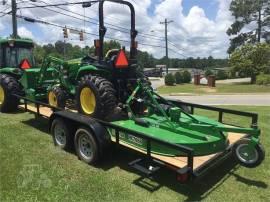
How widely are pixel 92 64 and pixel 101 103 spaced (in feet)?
3.82

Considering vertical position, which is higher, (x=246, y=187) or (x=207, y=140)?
(x=207, y=140)

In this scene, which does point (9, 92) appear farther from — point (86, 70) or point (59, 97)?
point (86, 70)

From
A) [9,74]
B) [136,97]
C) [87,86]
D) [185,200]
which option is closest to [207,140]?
[185,200]

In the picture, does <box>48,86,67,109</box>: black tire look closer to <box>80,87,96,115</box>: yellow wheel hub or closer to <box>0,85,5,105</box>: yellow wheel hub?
<box>80,87,96,115</box>: yellow wheel hub

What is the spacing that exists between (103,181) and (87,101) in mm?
1977

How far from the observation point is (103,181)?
5027 millimetres

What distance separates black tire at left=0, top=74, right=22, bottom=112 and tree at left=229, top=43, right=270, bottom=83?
3029cm

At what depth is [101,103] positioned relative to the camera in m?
6.02

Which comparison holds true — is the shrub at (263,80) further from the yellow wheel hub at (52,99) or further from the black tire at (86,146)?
the black tire at (86,146)

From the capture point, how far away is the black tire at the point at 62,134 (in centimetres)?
614

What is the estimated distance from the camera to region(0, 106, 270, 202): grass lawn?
458cm

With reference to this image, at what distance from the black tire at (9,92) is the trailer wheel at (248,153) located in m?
6.41

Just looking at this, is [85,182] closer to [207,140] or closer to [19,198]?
[19,198]

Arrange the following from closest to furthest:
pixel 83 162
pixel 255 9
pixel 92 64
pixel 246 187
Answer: pixel 246 187
pixel 83 162
pixel 92 64
pixel 255 9
